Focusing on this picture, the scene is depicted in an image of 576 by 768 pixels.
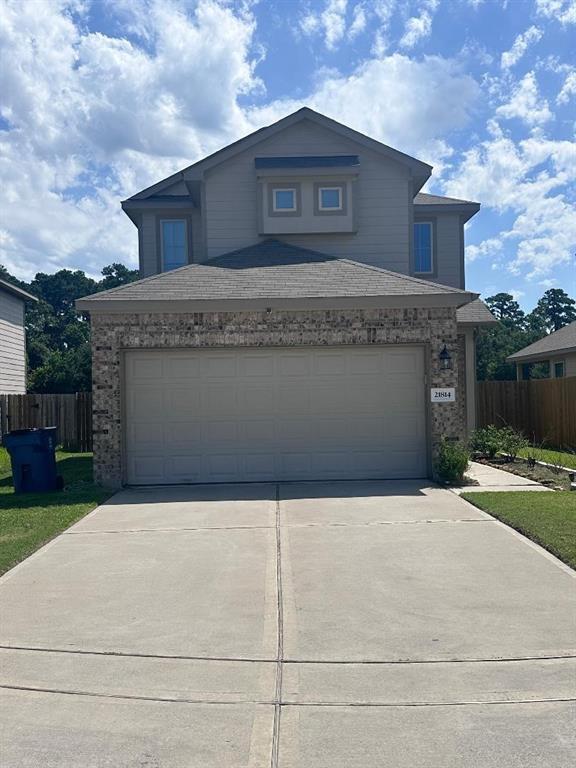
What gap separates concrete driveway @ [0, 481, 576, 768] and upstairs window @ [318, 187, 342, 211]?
1037cm

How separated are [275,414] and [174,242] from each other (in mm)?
8185

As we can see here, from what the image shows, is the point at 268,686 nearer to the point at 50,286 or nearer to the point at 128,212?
the point at 128,212

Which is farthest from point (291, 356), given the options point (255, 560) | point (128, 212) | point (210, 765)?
point (210, 765)

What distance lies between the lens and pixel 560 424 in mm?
19469

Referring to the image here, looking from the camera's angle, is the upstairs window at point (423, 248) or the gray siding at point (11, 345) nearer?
the upstairs window at point (423, 248)

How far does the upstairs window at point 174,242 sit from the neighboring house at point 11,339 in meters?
8.41

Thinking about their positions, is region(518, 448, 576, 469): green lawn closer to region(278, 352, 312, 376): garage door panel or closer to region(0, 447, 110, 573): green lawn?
region(278, 352, 312, 376): garage door panel

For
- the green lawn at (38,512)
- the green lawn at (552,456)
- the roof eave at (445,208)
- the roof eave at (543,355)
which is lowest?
the green lawn at (38,512)

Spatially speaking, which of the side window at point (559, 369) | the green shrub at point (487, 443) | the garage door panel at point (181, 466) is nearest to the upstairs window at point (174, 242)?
the garage door panel at point (181, 466)

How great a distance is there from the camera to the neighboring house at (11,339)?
25.8m

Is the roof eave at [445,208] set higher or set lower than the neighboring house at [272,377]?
higher

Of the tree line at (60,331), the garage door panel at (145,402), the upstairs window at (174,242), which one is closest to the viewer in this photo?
the garage door panel at (145,402)

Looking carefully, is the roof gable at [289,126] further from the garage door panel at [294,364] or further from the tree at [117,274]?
the tree at [117,274]

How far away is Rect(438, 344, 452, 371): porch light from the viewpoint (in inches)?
511
